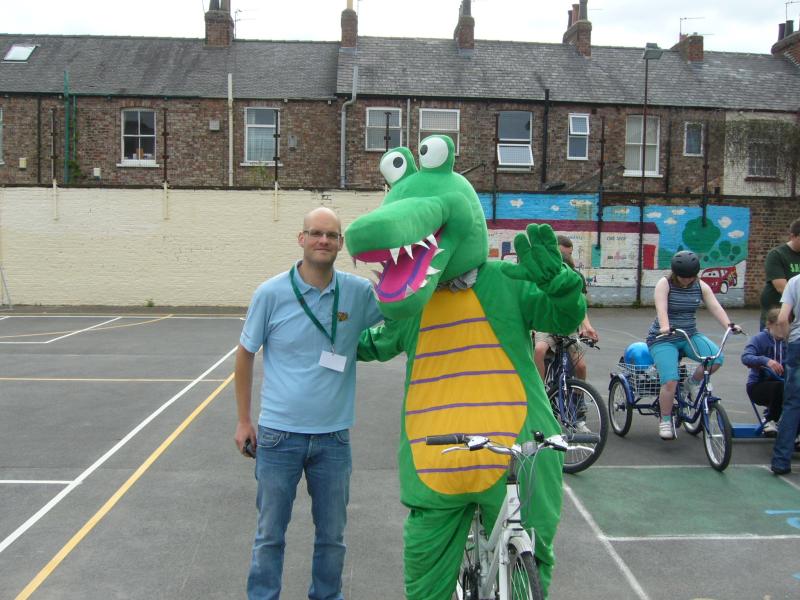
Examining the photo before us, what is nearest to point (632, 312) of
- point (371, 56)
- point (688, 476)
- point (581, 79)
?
point (581, 79)

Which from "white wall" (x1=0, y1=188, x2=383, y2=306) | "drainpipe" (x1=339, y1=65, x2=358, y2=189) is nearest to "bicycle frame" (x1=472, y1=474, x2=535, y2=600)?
"white wall" (x1=0, y1=188, x2=383, y2=306)

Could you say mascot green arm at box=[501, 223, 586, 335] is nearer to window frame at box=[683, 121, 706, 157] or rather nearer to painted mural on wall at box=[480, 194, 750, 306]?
painted mural on wall at box=[480, 194, 750, 306]

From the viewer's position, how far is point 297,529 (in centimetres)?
472

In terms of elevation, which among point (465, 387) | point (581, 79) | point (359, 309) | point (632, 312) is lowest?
point (632, 312)

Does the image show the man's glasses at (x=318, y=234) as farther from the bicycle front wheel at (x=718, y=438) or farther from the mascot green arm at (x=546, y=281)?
the bicycle front wheel at (x=718, y=438)

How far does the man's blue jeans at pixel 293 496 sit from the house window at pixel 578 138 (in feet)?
68.7

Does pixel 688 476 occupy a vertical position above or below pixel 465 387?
below

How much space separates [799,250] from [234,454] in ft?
18.1

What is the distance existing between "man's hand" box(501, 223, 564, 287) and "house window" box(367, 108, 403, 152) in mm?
19813

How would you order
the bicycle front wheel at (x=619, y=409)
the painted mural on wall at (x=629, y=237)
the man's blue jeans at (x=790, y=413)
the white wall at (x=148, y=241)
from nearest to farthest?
the man's blue jeans at (x=790, y=413) < the bicycle front wheel at (x=619, y=409) < the white wall at (x=148, y=241) < the painted mural on wall at (x=629, y=237)

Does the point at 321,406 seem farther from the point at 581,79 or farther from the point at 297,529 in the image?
the point at 581,79

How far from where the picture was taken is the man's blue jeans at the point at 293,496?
3.31 m

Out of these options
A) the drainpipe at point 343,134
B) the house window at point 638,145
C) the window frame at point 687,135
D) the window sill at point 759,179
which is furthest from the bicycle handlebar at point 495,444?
the window sill at point 759,179

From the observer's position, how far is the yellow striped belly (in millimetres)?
3039
